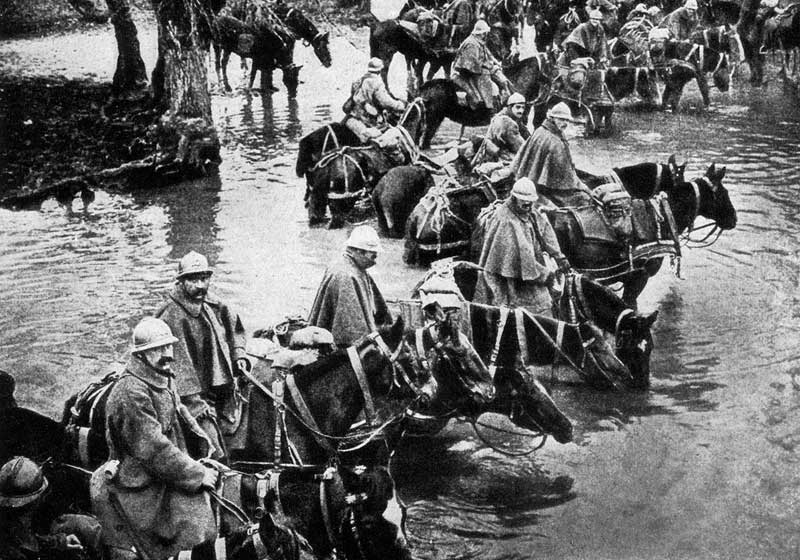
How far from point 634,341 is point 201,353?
3906mm

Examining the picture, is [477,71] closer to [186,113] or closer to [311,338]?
[186,113]

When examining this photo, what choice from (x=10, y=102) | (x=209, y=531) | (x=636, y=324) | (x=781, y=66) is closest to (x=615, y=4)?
(x=781, y=66)

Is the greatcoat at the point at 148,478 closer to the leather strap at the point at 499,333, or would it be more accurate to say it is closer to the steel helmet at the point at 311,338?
the steel helmet at the point at 311,338

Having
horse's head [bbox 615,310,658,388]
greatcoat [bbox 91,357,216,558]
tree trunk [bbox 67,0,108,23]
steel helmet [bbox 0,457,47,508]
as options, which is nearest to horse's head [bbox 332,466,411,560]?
greatcoat [bbox 91,357,216,558]

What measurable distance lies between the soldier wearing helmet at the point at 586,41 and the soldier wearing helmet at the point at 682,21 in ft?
9.13

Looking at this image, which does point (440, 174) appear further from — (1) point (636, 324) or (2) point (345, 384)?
(2) point (345, 384)

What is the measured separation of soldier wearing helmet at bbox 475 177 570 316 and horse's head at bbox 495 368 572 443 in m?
1.86

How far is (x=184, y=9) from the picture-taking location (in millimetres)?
14852

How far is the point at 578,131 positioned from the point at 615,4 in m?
6.00

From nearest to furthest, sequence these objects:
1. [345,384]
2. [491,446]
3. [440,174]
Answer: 1. [345,384]
2. [491,446]
3. [440,174]

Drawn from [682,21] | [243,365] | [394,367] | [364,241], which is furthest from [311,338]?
[682,21]

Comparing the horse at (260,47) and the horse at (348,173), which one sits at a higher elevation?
the horse at (260,47)

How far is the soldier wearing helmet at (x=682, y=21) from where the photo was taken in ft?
68.1

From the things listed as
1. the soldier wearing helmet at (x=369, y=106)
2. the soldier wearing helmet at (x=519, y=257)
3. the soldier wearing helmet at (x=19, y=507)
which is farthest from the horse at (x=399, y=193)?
the soldier wearing helmet at (x=19, y=507)
